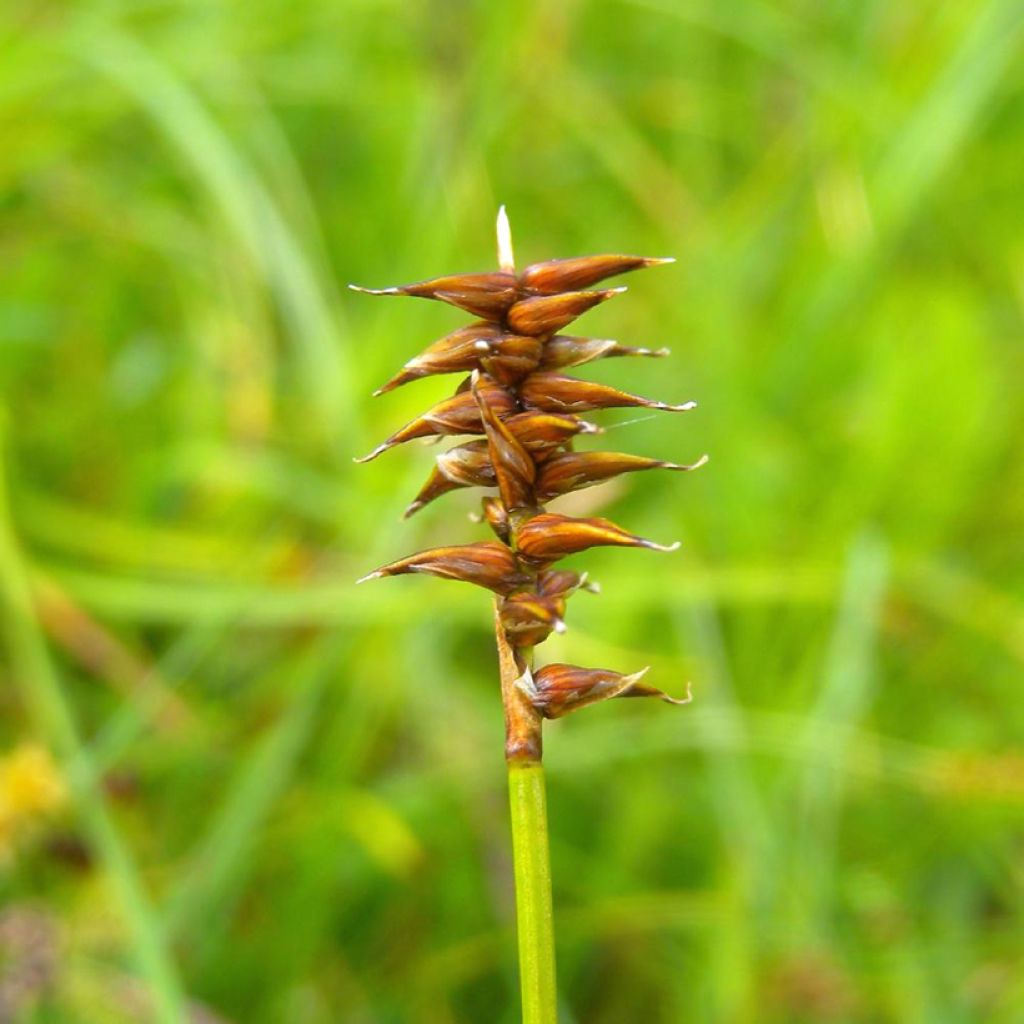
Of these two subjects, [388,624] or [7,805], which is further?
[388,624]

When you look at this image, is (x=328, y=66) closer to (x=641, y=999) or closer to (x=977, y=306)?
(x=977, y=306)

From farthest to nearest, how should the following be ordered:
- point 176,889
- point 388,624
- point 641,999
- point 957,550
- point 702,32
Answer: point 702,32 < point 957,550 < point 388,624 < point 641,999 < point 176,889

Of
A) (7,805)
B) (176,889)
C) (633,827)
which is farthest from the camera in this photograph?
(633,827)

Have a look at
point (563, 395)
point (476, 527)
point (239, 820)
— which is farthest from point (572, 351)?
point (476, 527)

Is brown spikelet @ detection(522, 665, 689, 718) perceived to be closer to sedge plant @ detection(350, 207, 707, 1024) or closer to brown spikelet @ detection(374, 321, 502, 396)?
sedge plant @ detection(350, 207, 707, 1024)

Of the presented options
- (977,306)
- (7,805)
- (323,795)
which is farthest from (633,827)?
(977,306)

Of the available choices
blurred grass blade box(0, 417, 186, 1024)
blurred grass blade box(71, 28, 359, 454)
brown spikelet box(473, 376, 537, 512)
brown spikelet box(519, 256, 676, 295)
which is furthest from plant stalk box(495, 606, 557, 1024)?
blurred grass blade box(71, 28, 359, 454)

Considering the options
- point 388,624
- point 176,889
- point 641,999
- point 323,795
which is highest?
point 388,624
